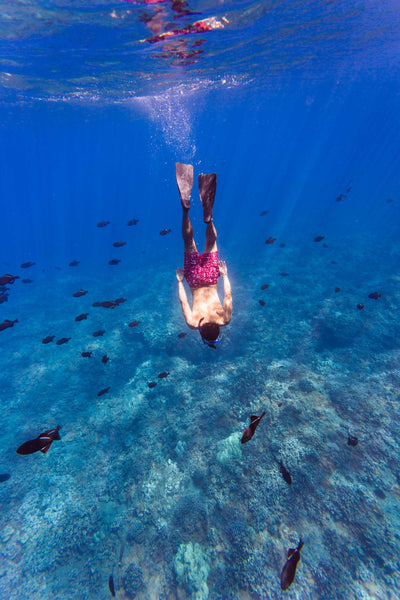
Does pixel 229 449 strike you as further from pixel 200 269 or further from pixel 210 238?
pixel 210 238

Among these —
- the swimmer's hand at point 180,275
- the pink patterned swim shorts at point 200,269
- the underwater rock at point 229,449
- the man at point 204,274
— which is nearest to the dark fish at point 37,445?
the man at point 204,274

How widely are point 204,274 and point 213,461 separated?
19.3ft

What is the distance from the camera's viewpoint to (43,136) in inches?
1636

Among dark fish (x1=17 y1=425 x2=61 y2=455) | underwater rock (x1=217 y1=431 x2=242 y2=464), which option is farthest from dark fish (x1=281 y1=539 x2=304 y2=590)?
underwater rock (x1=217 y1=431 x2=242 y2=464)

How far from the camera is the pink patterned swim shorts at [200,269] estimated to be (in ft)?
21.5

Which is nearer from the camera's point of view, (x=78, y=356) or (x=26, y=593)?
(x=26, y=593)

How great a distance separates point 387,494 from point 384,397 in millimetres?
3240

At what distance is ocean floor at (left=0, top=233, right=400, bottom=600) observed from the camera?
19.7 feet

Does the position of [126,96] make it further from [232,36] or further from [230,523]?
[230,523]

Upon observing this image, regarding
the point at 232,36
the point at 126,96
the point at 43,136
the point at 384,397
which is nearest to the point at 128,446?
the point at 384,397

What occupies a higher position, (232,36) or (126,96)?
(126,96)

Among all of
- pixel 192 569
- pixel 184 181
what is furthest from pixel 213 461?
pixel 184 181

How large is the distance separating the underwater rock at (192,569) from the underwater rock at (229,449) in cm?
212

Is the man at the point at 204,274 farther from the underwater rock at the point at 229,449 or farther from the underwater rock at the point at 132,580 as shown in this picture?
the underwater rock at the point at 132,580
